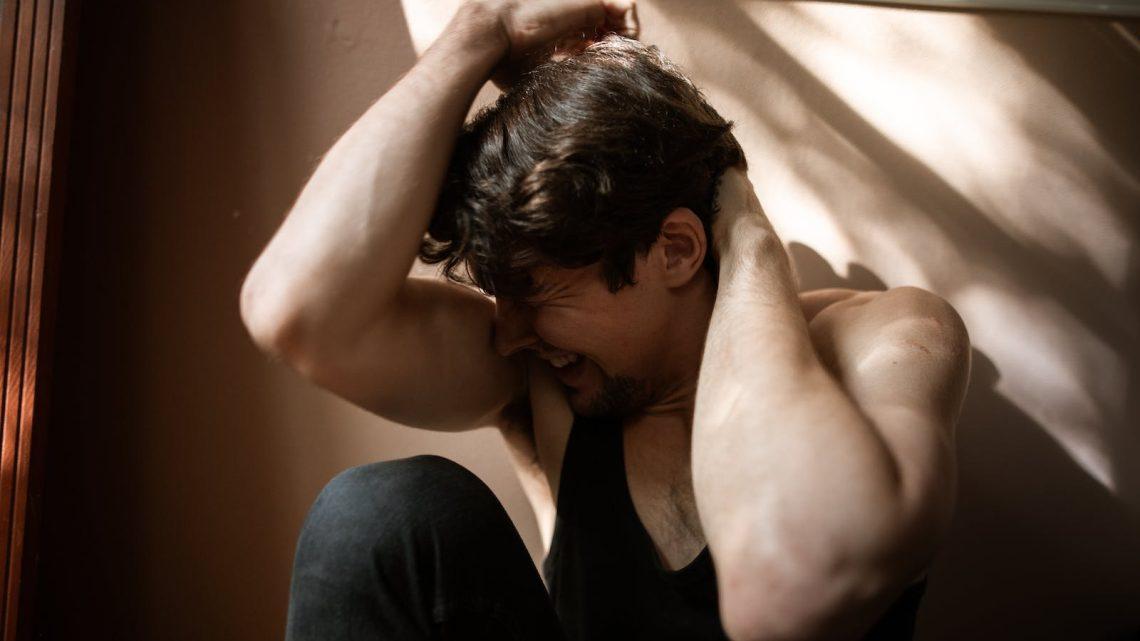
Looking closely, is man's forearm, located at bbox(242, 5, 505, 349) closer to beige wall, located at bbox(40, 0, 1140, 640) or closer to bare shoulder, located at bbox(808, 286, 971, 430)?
beige wall, located at bbox(40, 0, 1140, 640)

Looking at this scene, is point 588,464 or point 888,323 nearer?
point 888,323

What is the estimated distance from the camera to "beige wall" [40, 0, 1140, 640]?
119 cm

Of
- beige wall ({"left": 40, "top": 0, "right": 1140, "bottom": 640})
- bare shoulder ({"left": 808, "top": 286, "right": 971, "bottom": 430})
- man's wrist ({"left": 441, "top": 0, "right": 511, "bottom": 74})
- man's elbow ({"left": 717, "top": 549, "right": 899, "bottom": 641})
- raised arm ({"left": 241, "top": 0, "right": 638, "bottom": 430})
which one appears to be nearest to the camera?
man's elbow ({"left": 717, "top": 549, "right": 899, "bottom": 641})

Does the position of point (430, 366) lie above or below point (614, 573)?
above

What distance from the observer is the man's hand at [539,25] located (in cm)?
100

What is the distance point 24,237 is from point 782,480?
1.03m

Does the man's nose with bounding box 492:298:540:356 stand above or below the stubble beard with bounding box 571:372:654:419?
above

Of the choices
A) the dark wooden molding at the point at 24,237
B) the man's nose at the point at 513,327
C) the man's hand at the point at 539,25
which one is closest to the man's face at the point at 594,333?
the man's nose at the point at 513,327

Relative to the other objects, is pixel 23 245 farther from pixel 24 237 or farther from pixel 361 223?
pixel 361 223

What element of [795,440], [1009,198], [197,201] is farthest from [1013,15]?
[197,201]

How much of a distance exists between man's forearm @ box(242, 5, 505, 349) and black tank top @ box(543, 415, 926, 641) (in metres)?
0.35

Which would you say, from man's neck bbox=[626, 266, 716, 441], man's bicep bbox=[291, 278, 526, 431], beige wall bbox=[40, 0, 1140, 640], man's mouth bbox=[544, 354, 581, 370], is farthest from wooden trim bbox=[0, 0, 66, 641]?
man's neck bbox=[626, 266, 716, 441]

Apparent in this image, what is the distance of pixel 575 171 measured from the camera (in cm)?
88

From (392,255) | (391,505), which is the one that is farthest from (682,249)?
(391,505)
